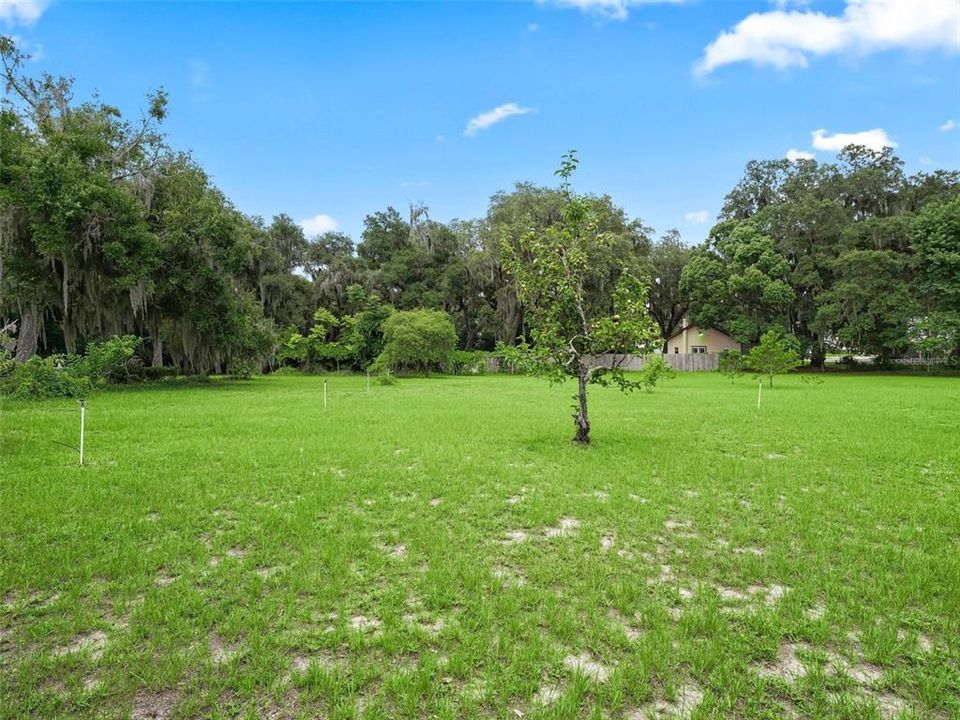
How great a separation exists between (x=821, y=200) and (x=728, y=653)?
122 feet

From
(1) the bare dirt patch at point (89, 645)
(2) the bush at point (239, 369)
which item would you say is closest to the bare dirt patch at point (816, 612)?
(1) the bare dirt patch at point (89, 645)

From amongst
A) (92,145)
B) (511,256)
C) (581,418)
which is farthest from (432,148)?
(581,418)

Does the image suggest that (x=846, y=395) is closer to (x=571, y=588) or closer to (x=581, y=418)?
(x=581, y=418)

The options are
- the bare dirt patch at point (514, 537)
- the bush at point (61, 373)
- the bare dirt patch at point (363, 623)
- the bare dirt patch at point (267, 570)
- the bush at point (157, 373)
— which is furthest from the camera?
the bush at point (157, 373)

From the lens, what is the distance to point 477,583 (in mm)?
3375

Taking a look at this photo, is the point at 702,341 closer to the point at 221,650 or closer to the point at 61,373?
the point at 61,373

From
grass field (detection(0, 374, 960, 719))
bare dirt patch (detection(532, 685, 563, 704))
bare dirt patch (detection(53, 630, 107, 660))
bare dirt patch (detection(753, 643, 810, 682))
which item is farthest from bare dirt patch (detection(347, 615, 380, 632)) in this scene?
bare dirt patch (detection(753, 643, 810, 682))

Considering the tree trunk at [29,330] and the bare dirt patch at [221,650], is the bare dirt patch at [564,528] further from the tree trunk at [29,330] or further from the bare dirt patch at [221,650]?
the tree trunk at [29,330]

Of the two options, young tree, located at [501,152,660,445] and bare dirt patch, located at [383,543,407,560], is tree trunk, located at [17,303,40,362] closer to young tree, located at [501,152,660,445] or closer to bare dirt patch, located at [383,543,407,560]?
young tree, located at [501,152,660,445]

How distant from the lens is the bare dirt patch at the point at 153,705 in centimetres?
219

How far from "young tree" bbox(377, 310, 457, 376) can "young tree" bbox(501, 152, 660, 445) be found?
1943cm

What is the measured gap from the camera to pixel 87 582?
3.38m

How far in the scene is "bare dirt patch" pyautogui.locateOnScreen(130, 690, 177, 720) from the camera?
219 centimetres

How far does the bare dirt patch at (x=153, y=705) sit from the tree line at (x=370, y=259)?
6.76 m
